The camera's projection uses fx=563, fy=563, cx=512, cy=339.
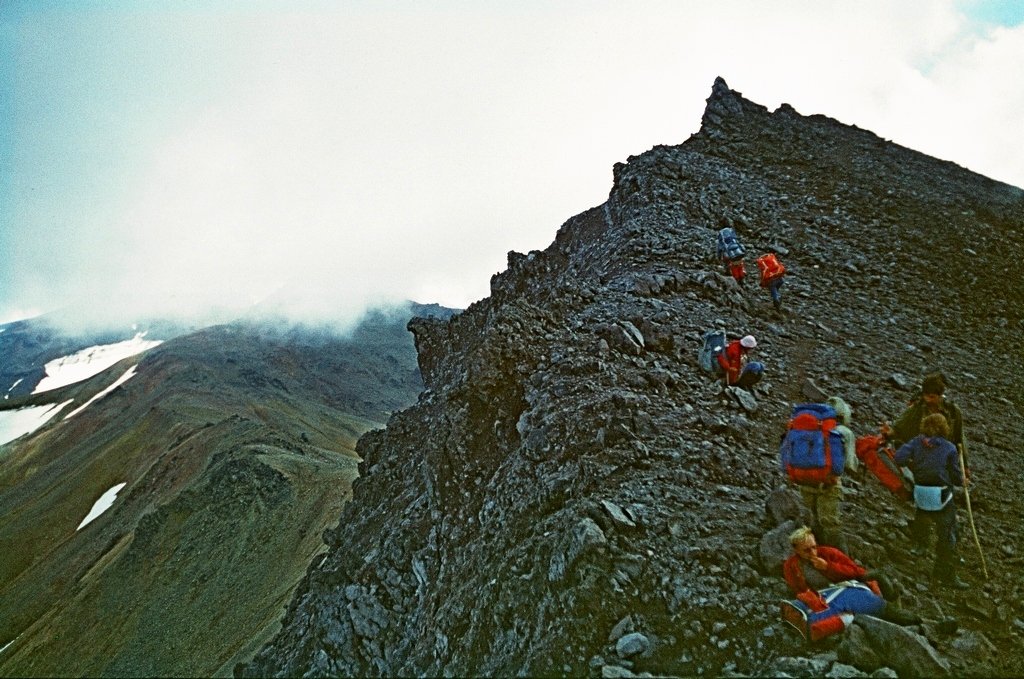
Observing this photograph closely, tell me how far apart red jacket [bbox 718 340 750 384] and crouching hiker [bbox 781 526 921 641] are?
559 centimetres

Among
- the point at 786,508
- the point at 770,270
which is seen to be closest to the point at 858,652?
the point at 786,508

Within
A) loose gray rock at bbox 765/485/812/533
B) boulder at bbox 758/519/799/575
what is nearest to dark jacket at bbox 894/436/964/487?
loose gray rock at bbox 765/485/812/533

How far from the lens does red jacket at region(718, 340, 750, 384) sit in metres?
12.8

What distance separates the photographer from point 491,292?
2572cm

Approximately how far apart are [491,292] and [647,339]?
12.2 meters

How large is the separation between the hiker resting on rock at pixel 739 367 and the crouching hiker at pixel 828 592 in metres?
5.49

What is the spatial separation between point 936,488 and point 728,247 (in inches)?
460

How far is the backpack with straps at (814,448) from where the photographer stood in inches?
313

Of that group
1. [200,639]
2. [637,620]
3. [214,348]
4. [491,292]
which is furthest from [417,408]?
[214,348]

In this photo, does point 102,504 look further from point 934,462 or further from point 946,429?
point 946,429

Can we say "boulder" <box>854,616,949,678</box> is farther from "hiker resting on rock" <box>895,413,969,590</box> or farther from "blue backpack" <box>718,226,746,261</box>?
"blue backpack" <box>718,226,746,261</box>

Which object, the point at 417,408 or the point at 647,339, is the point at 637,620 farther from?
the point at 417,408

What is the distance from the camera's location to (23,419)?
138 metres

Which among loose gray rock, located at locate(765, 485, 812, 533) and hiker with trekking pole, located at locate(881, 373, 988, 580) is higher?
hiker with trekking pole, located at locate(881, 373, 988, 580)
